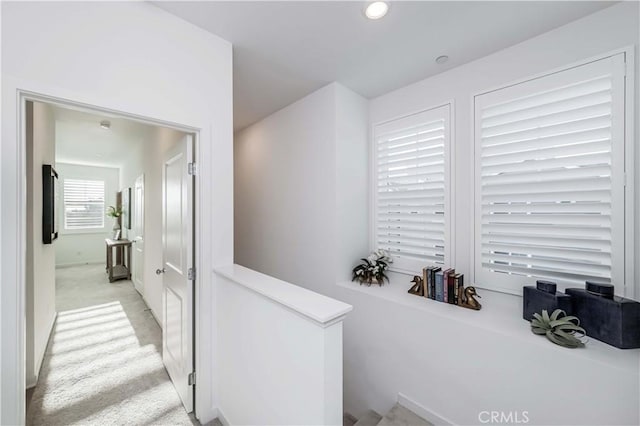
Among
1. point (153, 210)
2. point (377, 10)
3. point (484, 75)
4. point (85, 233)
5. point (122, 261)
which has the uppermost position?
point (377, 10)

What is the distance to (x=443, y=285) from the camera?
6.17 ft

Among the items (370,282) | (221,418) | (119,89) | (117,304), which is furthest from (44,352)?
(370,282)

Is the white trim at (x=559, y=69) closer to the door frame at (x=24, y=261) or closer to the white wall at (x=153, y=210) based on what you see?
the door frame at (x=24, y=261)

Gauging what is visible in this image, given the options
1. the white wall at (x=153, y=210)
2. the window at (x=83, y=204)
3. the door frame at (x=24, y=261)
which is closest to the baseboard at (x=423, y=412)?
the door frame at (x=24, y=261)

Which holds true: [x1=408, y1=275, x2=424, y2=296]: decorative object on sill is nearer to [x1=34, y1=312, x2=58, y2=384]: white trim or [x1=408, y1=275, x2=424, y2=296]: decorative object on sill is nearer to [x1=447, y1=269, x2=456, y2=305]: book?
[x1=447, y1=269, x2=456, y2=305]: book

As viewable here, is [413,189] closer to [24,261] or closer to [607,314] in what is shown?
[607,314]

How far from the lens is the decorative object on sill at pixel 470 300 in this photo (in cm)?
172

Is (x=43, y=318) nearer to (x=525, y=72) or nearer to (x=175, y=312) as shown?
(x=175, y=312)

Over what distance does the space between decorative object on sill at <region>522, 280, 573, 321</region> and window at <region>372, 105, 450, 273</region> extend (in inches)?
24.4

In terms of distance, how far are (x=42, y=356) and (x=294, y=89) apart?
3525mm

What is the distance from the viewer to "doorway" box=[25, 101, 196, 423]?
1.75m

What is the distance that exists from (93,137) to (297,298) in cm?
499

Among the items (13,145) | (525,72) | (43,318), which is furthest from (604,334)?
(43,318)

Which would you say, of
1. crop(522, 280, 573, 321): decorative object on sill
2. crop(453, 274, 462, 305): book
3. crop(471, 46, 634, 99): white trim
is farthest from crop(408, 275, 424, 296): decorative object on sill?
crop(471, 46, 634, 99): white trim
